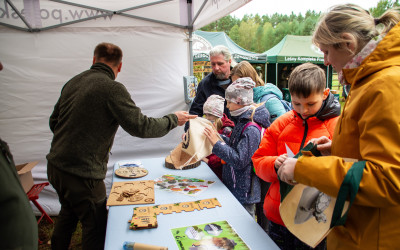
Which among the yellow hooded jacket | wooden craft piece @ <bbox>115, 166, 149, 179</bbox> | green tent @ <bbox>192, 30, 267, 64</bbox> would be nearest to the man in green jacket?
wooden craft piece @ <bbox>115, 166, 149, 179</bbox>

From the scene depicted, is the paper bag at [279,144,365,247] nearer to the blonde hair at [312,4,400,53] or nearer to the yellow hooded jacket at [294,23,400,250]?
the yellow hooded jacket at [294,23,400,250]

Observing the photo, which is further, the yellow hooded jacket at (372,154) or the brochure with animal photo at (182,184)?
the brochure with animal photo at (182,184)

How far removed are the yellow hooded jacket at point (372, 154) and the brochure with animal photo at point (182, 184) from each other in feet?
3.64

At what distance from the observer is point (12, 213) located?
2.88 ft

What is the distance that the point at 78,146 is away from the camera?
1808 mm

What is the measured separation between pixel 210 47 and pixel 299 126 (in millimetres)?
8289

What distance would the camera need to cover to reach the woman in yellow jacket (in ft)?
2.43

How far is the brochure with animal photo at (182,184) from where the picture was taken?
6.30 ft

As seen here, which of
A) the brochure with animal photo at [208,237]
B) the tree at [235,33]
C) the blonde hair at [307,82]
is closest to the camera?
the brochure with animal photo at [208,237]

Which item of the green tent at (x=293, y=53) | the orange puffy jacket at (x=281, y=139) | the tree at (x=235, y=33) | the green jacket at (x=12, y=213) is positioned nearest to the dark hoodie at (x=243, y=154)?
the orange puffy jacket at (x=281, y=139)

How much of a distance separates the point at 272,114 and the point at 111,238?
5.04 ft

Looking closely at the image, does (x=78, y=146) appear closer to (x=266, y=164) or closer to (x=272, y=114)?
(x=266, y=164)

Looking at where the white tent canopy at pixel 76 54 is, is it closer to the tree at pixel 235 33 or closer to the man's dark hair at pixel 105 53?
the man's dark hair at pixel 105 53

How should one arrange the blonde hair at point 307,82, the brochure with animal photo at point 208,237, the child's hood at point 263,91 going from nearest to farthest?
1. the brochure with animal photo at point 208,237
2. the blonde hair at point 307,82
3. the child's hood at point 263,91
